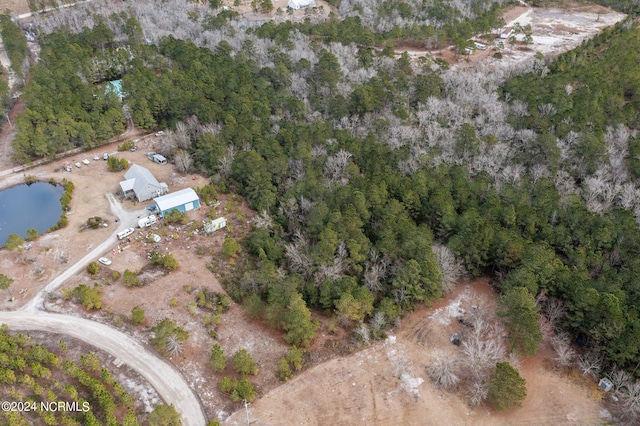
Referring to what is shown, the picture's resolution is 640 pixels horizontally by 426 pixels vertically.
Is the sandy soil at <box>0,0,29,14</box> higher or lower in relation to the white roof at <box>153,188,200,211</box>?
higher

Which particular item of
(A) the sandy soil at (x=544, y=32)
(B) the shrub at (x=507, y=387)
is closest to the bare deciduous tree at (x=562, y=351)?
(B) the shrub at (x=507, y=387)

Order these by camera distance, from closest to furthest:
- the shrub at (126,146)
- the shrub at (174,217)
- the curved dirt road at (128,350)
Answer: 1. the curved dirt road at (128,350)
2. the shrub at (174,217)
3. the shrub at (126,146)

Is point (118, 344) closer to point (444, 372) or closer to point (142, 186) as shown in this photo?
point (142, 186)

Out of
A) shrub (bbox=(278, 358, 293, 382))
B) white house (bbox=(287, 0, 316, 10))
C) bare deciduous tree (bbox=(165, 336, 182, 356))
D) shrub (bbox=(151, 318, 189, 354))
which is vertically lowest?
shrub (bbox=(278, 358, 293, 382))

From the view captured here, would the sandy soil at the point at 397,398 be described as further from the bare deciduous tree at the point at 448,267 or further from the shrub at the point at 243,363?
the bare deciduous tree at the point at 448,267

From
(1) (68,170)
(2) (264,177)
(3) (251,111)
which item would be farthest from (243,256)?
(1) (68,170)

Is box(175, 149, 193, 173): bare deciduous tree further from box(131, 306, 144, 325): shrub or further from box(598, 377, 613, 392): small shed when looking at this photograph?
box(598, 377, 613, 392): small shed

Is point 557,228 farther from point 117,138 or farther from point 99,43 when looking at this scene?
point 99,43

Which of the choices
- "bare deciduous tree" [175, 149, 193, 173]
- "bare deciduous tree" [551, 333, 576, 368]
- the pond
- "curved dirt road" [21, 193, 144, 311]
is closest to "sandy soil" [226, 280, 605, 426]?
"bare deciduous tree" [551, 333, 576, 368]
